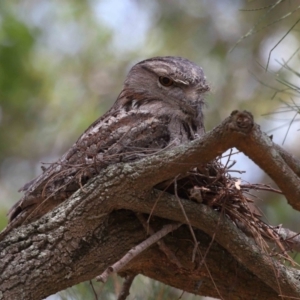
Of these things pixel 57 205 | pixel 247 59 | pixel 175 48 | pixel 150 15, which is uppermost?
pixel 150 15

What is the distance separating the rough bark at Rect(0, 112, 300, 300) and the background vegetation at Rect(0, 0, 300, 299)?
10.4ft

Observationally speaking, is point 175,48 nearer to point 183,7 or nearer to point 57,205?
point 183,7

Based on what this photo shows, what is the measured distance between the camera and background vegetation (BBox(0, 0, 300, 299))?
6.52 meters

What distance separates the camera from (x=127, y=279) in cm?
323

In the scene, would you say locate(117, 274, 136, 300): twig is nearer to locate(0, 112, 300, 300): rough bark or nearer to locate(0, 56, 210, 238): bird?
locate(0, 112, 300, 300): rough bark

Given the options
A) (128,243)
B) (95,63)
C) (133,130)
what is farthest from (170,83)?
(95,63)

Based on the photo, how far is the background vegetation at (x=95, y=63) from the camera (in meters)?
6.52

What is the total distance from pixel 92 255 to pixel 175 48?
4.70m

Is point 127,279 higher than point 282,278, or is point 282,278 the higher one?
point 127,279

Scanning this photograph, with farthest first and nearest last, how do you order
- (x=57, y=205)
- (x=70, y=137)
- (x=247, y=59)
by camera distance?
(x=70, y=137), (x=247, y=59), (x=57, y=205)

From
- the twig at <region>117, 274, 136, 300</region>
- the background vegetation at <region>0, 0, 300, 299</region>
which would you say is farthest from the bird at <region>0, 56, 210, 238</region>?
the background vegetation at <region>0, 0, 300, 299</region>

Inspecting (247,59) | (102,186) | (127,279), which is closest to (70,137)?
(247,59)

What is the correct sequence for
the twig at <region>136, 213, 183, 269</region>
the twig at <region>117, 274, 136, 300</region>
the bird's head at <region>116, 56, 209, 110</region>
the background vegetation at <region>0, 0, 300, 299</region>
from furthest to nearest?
the background vegetation at <region>0, 0, 300, 299</region>, the bird's head at <region>116, 56, 209, 110</region>, the twig at <region>117, 274, 136, 300</region>, the twig at <region>136, 213, 183, 269</region>

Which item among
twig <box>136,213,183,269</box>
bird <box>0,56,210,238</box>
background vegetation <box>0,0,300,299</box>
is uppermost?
background vegetation <box>0,0,300,299</box>
